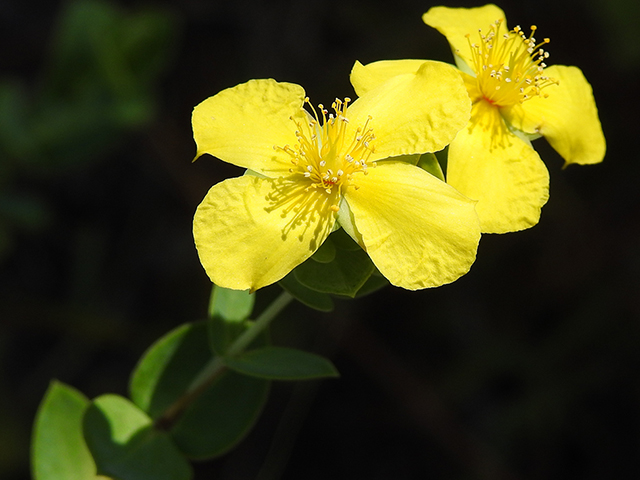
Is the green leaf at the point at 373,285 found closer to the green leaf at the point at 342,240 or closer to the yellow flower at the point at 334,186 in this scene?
the green leaf at the point at 342,240

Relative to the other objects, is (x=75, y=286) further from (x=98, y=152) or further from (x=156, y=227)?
(x=98, y=152)

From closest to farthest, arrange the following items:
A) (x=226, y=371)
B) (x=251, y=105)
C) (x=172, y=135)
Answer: (x=251, y=105) → (x=226, y=371) → (x=172, y=135)

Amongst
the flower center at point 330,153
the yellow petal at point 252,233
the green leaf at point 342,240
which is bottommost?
the green leaf at point 342,240

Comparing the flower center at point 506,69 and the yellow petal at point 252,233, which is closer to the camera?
the yellow petal at point 252,233

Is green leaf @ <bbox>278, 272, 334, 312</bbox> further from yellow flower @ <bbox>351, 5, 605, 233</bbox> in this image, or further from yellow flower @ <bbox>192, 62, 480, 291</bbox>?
yellow flower @ <bbox>351, 5, 605, 233</bbox>

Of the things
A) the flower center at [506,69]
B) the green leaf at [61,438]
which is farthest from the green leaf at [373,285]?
the green leaf at [61,438]

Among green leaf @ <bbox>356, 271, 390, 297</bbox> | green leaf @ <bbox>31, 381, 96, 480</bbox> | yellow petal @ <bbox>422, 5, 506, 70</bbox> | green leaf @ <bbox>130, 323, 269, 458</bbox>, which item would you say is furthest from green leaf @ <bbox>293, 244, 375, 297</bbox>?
green leaf @ <bbox>31, 381, 96, 480</bbox>

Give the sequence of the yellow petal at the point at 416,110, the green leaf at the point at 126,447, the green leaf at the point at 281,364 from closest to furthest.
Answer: the yellow petal at the point at 416,110, the green leaf at the point at 281,364, the green leaf at the point at 126,447

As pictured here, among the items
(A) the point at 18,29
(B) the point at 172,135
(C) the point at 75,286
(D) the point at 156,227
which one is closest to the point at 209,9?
(B) the point at 172,135
